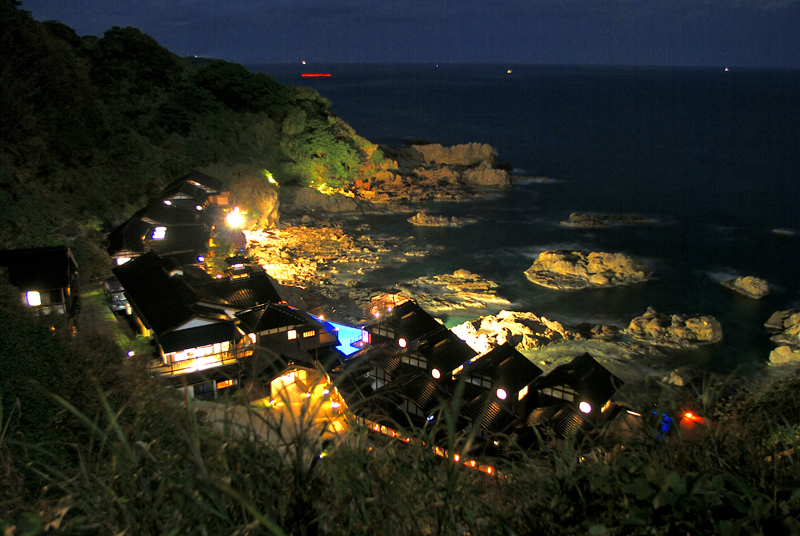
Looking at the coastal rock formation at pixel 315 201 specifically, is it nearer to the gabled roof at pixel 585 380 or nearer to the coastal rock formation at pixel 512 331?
the coastal rock formation at pixel 512 331

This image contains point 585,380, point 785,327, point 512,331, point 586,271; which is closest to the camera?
Result: point 585,380

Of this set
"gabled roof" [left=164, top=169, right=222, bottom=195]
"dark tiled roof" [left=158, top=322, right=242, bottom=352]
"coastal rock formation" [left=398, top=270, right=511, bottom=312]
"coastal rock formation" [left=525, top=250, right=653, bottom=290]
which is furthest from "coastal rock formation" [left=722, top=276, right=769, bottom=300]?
"gabled roof" [left=164, top=169, right=222, bottom=195]

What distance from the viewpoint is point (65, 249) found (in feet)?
36.4

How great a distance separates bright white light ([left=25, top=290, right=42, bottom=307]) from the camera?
10605 millimetres

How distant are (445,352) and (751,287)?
15928 mm

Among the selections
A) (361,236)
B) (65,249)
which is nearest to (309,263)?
(361,236)

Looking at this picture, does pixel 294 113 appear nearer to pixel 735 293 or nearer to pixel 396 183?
pixel 396 183

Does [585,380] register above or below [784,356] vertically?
above

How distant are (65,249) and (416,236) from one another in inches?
745

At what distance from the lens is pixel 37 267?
10.7m

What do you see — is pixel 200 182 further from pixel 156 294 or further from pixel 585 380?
pixel 585 380

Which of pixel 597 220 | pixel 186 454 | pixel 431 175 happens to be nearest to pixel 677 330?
pixel 597 220

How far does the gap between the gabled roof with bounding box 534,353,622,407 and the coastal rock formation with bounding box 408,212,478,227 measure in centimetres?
1975

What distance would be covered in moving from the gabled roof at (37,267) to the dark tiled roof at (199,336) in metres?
Result: 2.50
